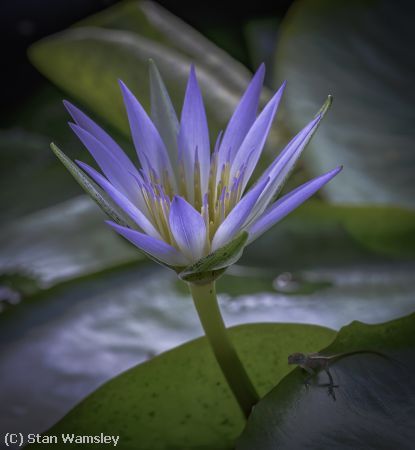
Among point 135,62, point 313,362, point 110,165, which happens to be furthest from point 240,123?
point 135,62

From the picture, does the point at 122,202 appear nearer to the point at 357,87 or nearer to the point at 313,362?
the point at 313,362

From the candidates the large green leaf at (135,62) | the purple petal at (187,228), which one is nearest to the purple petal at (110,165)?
the purple petal at (187,228)

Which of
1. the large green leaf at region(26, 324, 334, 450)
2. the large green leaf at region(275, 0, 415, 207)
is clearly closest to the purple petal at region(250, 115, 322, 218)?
the large green leaf at region(26, 324, 334, 450)

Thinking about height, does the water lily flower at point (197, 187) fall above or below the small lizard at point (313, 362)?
above

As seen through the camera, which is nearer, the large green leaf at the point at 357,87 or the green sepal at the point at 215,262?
the green sepal at the point at 215,262

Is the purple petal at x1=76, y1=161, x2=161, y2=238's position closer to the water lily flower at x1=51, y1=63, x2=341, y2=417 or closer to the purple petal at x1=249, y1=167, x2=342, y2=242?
the water lily flower at x1=51, y1=63, x2=341, y2=417

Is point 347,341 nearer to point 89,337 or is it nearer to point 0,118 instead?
point 89,337

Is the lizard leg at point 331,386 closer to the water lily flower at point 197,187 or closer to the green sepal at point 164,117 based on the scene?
the water lily flower at point 197,187
